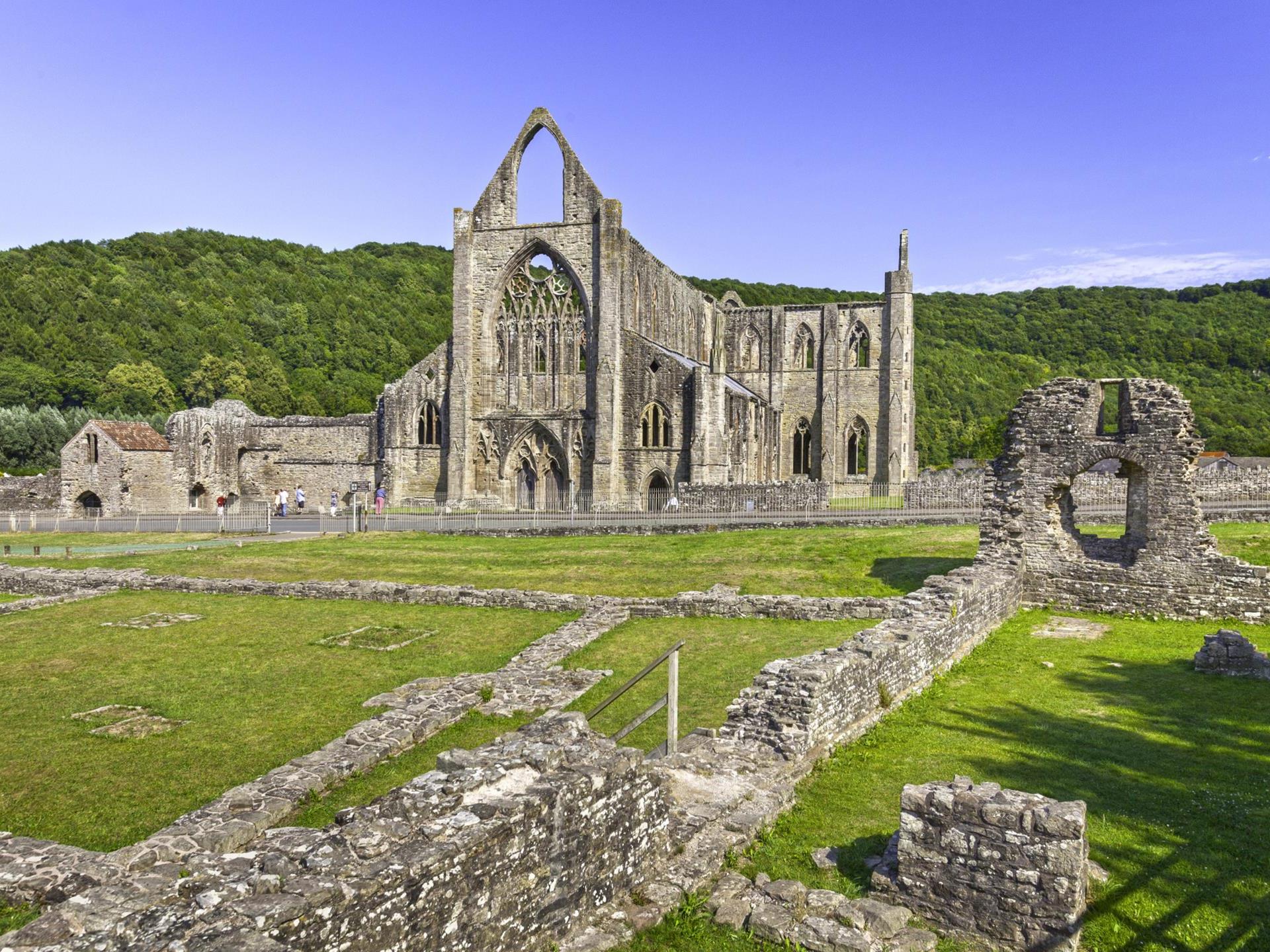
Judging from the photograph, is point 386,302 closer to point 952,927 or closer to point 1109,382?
point 1109,382

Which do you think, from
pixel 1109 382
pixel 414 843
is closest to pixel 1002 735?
pixel 414 843

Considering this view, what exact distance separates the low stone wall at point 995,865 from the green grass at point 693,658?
Answer: 12.7ft

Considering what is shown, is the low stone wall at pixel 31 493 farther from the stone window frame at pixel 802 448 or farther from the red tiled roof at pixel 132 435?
the stone window frame at pixel 802 448

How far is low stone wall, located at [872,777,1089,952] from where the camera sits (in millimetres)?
5781

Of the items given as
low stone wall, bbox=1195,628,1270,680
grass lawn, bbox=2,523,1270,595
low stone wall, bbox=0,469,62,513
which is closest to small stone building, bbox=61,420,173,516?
low stone wall, bbox=0,469,62,513

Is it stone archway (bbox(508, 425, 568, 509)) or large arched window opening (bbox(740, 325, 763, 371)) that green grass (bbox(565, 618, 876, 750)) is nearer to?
stone archway (bbox(508, 425, 568, 509))

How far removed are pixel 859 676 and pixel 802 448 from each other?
4826 centimetres

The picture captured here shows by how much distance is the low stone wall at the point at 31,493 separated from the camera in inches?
1674

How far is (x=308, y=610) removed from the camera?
18375 mm

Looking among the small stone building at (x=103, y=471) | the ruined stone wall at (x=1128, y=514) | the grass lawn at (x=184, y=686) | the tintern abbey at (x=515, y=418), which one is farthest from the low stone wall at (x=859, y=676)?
the small stone building at (x=103, y=471)

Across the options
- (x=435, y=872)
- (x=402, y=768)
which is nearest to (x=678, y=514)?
(x=402, y=768)

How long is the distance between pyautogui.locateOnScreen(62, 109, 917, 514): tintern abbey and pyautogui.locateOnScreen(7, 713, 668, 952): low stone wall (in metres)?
30.3

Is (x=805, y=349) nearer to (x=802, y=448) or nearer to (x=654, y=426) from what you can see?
(x=802, y=448)

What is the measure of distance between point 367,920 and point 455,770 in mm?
1521
